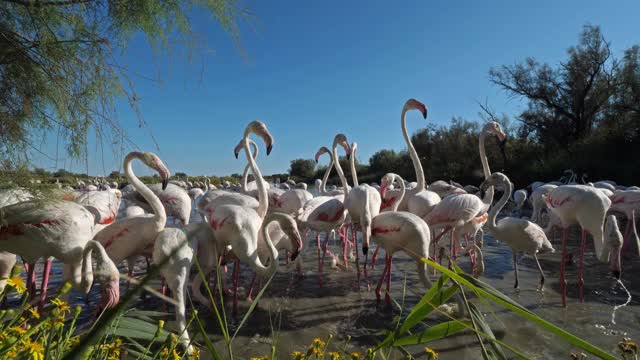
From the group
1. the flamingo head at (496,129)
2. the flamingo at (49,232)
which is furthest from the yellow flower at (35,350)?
the flamingo head at (496,129)

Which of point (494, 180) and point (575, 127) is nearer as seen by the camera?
→ point (494, 180)

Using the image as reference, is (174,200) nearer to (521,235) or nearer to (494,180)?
(494,180)

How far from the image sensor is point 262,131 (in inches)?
184

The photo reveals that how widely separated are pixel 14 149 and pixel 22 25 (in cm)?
85

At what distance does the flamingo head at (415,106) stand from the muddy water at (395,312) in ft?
8.55

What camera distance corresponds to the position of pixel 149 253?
4.00 m

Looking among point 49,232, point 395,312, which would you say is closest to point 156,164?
point 49,232

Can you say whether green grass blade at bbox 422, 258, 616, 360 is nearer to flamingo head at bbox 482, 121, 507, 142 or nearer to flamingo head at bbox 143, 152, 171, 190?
flamingo head at bbox 143, 152, 171, 190

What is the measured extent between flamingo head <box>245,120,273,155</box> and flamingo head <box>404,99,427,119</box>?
2.90 metres

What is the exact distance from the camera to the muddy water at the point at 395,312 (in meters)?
3.15

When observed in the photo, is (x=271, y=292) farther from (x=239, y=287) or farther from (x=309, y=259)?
(x=309, y=259)

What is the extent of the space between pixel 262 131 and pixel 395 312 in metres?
2.67

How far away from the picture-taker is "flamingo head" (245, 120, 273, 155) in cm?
455

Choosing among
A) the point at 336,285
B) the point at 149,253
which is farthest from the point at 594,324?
the point at 149,253
